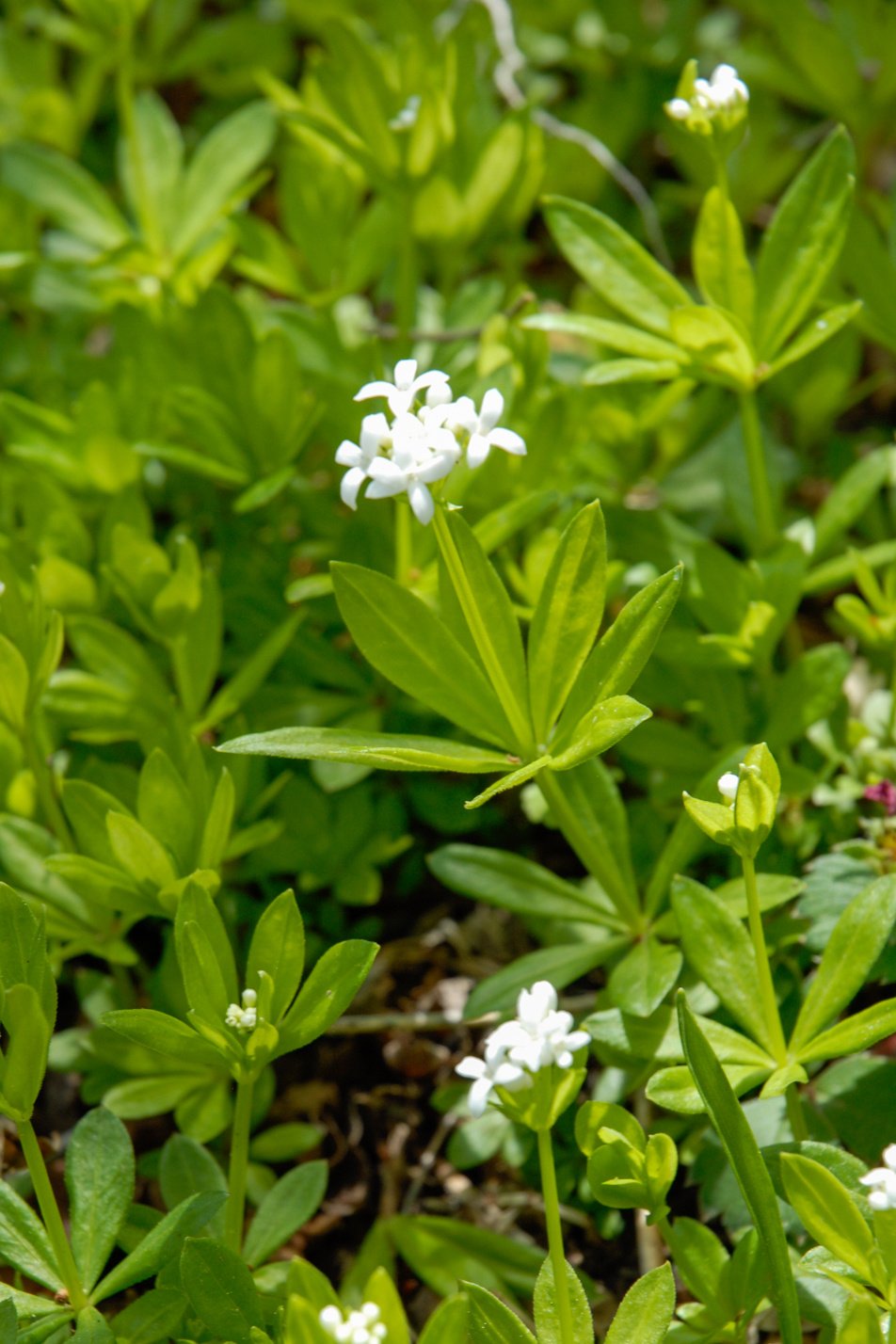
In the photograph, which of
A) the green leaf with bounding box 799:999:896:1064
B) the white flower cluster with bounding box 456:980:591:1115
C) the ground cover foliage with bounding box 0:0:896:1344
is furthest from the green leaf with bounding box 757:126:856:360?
the white flower cluster with bounding box 456:980:591:1115

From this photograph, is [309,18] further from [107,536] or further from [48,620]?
[48,620]

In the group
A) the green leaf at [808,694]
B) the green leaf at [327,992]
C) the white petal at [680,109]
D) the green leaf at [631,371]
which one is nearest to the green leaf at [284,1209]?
the green leaf at [327,992]

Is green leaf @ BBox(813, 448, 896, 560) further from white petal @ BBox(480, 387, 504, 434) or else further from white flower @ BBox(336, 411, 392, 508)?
white flower @ BBox(336, 411, 392, 508)

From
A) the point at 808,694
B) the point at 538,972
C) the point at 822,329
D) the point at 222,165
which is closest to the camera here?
the point at 538,972

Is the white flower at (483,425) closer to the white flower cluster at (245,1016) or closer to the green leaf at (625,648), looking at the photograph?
the green leaf at (625,648)

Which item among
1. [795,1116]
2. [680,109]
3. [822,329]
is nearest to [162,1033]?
[795,1116]

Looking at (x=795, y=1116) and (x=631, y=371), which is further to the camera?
(x=631, y=371)

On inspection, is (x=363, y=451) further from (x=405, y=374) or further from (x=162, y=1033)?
(x=162, y=1033)
